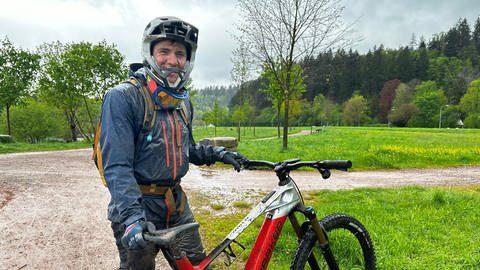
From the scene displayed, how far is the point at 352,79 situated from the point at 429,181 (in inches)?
3666

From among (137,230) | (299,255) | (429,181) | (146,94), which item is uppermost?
(146,94)

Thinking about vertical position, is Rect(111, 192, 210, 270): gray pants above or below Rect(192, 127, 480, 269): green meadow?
above

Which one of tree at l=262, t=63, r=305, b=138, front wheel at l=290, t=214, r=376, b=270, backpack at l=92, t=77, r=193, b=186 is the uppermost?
tree at l=262, t=63, r=305, b=138

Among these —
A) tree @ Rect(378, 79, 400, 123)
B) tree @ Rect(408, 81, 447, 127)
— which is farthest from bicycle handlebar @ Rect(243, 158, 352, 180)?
tree @ Rect(378, 79, 400, 123)

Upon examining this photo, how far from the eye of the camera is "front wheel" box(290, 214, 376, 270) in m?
2.66

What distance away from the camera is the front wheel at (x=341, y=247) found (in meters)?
2.66

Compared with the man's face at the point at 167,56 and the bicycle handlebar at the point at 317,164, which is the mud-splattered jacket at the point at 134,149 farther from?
the bicycle handlebar at the point at 317,164

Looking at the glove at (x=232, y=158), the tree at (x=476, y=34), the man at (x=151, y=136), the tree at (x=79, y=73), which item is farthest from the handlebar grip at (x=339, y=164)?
the tree at (x=476, y=34)

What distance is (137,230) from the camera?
5.68 ft

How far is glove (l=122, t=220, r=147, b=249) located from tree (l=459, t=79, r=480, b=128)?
2739 inches

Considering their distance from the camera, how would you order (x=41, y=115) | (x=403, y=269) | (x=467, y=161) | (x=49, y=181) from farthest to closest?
(x=41, y=115) < (x=467, y=161) < (x=49, y=181) < (x=403, y=269)

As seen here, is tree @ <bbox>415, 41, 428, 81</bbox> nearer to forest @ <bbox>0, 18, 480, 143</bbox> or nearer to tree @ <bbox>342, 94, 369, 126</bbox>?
forest @ <bbox>0, 18, 480, 143</bbox>

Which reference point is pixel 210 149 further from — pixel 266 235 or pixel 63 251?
pixel 63 251

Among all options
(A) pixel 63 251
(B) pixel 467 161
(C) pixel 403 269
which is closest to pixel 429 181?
(B) pixel 467 161
